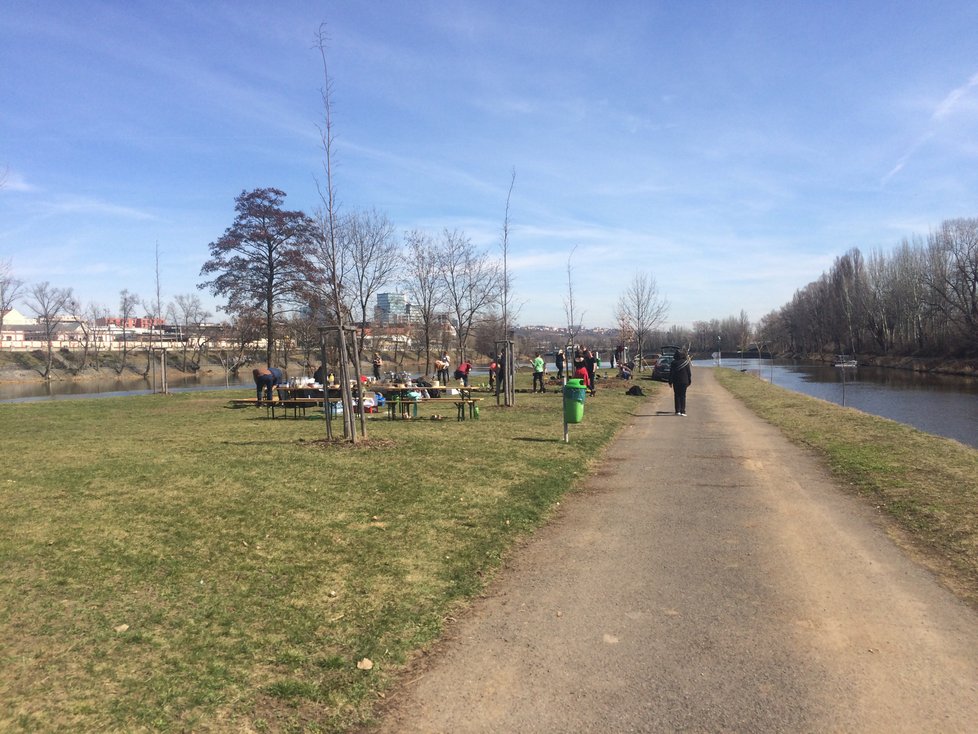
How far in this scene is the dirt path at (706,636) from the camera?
10.0ft

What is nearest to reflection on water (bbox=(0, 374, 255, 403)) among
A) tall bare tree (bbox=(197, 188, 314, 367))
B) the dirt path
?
tall bare tree (bbox=(197, 188, 314, 367))

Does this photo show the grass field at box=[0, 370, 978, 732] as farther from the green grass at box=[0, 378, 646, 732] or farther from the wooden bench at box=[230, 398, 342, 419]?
the wooden bench at box=[230, 398, 342, 419]

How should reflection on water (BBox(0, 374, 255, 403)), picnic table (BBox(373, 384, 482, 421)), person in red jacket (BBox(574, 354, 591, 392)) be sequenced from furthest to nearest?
reflection on water (BBox(0, 374, 255, 403))
person in red jacket (BBox(574, 354, 591, 392))
picnic table (BBox(373, 384, 482, 421))

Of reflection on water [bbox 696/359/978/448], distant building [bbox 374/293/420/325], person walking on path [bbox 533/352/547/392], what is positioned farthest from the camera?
distant building [bbox 374/293/420/325]

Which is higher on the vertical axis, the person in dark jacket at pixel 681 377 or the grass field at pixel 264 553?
the person in dark jacket at pixel 681 377

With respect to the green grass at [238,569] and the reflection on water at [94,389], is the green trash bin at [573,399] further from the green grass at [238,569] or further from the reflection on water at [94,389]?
the reflection on water at [94,389]

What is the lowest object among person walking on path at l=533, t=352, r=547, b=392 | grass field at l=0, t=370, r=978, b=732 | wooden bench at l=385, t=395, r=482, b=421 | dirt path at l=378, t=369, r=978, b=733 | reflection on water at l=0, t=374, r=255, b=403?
reflection on water at l=0, t=374, r=255, b=403

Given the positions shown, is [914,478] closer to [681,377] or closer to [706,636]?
[706,636]

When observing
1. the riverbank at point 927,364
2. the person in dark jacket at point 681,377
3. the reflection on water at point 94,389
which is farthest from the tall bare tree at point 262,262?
the riverbank at point 927,364

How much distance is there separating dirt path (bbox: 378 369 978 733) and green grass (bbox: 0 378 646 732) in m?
0.40

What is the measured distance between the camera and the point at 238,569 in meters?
4.75

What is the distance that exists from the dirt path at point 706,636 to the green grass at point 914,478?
0.35m

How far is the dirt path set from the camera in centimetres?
306

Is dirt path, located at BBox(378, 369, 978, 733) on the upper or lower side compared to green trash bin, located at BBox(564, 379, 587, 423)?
lower
